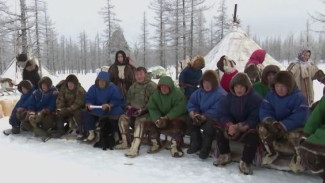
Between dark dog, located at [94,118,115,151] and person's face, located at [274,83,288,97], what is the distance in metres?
2.64

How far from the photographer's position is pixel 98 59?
74375 millimetres

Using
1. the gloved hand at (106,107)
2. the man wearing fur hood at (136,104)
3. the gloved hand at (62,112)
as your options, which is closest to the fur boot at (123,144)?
the man wearing fur hood at (136,104)

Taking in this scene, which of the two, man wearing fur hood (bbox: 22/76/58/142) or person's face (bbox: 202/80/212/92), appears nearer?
person's face (bbox: 202/80/212/92)

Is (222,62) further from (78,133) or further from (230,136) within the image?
(78,133)

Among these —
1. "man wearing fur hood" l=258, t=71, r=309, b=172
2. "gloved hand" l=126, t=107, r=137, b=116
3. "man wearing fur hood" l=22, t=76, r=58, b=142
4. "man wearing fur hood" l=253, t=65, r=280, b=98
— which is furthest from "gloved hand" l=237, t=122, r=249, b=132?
"man wearing fur hood" l=22, t=76, r=58, b=142

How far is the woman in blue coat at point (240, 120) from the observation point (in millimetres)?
4395

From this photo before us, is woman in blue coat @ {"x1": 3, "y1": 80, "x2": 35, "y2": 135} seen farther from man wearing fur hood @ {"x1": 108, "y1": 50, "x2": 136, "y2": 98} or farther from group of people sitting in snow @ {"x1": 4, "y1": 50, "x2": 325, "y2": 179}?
man wearing fur hood @ {"x1": 108, "y1": 50, "x2": 136, "y2": 98}

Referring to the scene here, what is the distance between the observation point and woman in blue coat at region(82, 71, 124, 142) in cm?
571

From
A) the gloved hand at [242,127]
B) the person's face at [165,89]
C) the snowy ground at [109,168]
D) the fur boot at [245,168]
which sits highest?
the person's face at [165,89]

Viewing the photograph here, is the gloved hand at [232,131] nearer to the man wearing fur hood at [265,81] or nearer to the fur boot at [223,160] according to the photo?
the fur boot at [223,160]

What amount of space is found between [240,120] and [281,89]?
2.15 feet

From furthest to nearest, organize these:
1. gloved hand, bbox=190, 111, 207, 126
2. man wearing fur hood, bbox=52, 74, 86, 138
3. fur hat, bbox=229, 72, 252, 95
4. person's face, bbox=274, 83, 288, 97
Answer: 1. man wearing fur hood, bbox=52, 74, 86, 138
2. gloved hand, bbox=190, 111, 207, 126
3. fur hat, bbox=229, 72, 252, 95
4. person's face, bbox=274, 83, 288, 97

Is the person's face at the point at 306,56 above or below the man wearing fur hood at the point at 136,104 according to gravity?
above

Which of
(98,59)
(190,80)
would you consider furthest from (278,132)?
(98,59)
